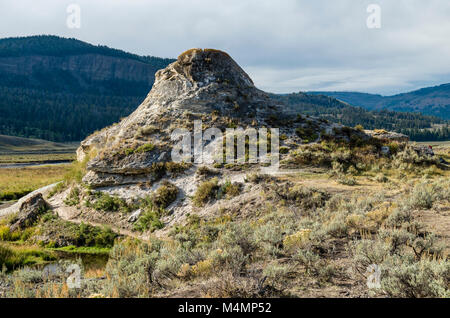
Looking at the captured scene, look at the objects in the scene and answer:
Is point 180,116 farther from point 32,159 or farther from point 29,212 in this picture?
point 32,159

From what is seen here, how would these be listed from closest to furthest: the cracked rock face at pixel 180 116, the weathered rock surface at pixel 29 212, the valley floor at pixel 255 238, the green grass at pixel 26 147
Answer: the valley floor at pixel 255 238, the weathered rock surface at pixel 29 212, the cracked rock face at pixel 180 116, the green grass at pixel 26 147

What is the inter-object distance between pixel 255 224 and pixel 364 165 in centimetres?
927

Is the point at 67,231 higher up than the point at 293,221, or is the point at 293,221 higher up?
the point at 293,221

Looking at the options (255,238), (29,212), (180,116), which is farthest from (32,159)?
(255,238)

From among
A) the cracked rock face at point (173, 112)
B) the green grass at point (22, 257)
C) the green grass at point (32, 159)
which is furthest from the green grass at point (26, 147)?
the green grass at point (22, 257)

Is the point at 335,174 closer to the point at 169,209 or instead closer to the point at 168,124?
the point at 169,209

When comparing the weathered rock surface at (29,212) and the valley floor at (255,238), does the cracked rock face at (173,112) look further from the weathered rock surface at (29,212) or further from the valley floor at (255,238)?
the weathered rock surface at (29,212)

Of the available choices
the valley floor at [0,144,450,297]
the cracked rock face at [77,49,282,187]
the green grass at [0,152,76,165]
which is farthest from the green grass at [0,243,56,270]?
the green grass at [0,152,76,165]
